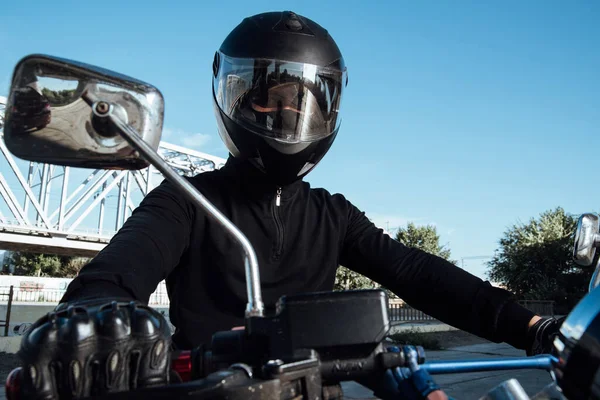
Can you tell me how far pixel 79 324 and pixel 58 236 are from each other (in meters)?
45.5

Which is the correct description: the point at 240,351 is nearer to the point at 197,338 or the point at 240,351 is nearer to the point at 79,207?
the point at 197,338

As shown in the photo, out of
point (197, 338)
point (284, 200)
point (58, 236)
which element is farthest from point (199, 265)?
point (58, 236)

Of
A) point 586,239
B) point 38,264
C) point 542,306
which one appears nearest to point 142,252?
point 586,239

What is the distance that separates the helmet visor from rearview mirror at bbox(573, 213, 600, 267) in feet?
3.27

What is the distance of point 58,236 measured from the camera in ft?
140

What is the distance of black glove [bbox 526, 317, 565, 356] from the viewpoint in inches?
58.0

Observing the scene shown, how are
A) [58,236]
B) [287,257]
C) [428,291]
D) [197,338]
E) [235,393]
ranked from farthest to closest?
1. [58,236]
2. [287,257]
3. [197,338]
4. [428,291]
5. [235,393]

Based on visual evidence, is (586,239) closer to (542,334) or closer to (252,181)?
(542,334)

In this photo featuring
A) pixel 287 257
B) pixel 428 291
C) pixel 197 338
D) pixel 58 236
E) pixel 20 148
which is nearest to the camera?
pixel 20 148

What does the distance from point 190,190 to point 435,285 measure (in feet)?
3.81

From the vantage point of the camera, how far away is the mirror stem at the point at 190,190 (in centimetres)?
90

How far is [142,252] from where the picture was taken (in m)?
1.62

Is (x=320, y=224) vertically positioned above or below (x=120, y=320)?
above

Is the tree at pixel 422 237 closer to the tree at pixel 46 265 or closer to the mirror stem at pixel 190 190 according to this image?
the tree at pixel 46 265
